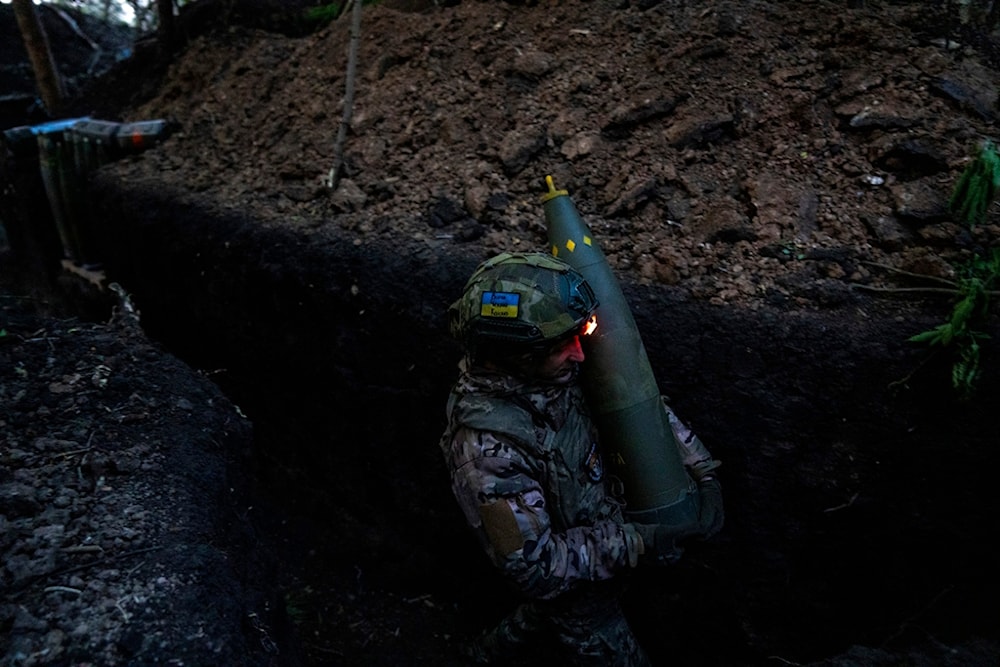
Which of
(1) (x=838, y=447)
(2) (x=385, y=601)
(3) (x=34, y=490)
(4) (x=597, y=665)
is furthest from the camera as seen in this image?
(2) (x=385, y=601)

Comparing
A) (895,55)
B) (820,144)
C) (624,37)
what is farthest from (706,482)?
(624,37)

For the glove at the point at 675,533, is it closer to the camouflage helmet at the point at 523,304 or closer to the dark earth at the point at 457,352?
the dark earth at the point at 457,352

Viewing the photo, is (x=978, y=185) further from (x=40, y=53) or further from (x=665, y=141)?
(x=40, y=53)

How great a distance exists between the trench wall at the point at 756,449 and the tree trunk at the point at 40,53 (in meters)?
6.76

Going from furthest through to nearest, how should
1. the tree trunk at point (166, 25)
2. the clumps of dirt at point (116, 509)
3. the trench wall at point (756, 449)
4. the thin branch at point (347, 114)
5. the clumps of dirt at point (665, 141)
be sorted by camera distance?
the tree trunk at point (166, 25), the thin branch at point (347, 114), the clumps of dirt at point (665, 141), the trench wall at point (756, 449), the clumps of dirt at point (116, 509)

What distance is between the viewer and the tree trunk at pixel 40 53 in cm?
787

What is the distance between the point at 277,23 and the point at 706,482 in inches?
271

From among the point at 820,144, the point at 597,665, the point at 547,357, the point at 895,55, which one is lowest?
the point at 597,665

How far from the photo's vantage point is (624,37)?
436 cm

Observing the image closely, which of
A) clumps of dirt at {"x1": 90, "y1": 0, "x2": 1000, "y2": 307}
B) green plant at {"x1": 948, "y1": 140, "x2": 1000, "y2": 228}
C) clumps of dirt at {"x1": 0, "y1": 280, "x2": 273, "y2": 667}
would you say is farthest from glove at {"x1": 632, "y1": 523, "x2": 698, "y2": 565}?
green plant at {"x1": 948, "y1": 140, "x2": 1000, "y2": 228}

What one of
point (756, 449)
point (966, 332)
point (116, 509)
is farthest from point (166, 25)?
point (966, 332)

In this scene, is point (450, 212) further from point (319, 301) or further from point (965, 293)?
point (965, 293)

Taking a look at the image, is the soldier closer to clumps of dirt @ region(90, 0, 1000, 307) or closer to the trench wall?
the trench wall

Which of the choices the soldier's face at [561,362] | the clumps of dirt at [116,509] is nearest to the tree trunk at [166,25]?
the clumps of dirt at [116,509]
